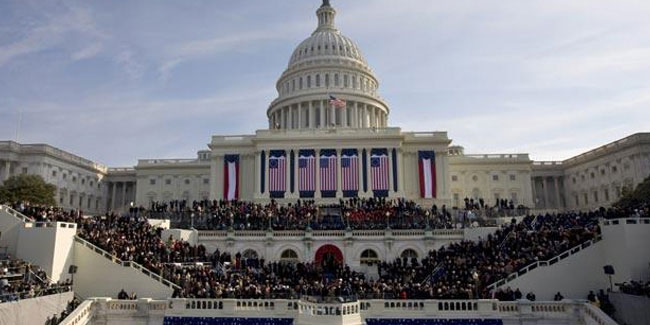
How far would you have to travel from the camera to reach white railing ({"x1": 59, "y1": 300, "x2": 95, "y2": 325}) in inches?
952

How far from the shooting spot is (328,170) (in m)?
70.2

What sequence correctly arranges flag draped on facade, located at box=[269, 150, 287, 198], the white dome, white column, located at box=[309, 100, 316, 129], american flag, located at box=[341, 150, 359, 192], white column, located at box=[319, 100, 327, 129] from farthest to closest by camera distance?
the white dome < white column, located at box=[309, 100, 316, 129] < white column, located at box=[319, 100, 327, 129] < american flag, located at box=[341, 150, 359, 192] < flag draped on facade, located at box=[269, 150, 287, 198]

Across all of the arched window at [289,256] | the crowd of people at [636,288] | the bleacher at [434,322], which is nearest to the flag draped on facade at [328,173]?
the arched window at [289,256]

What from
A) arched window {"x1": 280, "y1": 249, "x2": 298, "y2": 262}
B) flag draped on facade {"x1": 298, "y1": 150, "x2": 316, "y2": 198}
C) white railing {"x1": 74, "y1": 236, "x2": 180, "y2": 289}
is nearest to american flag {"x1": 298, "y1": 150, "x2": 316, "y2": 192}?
flag draped on facade {"x1": 298, "y1": 150, "x2": 316, "y2": 198}

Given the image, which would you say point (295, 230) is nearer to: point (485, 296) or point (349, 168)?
point (485, 296)

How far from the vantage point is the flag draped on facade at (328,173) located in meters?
68.9

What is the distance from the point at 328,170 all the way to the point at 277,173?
7.23m

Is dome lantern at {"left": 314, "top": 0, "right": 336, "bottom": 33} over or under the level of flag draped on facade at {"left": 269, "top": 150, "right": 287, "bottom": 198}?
over

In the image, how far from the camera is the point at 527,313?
25.3 meters

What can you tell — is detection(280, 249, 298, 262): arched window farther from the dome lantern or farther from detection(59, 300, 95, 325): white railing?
the dome lantern

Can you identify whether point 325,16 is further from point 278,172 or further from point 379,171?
point 379,171

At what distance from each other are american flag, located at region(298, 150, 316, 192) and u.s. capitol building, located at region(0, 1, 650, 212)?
142 mm

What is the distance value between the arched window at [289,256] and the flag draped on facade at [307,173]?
85.3ft

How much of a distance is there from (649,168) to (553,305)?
193 feet
